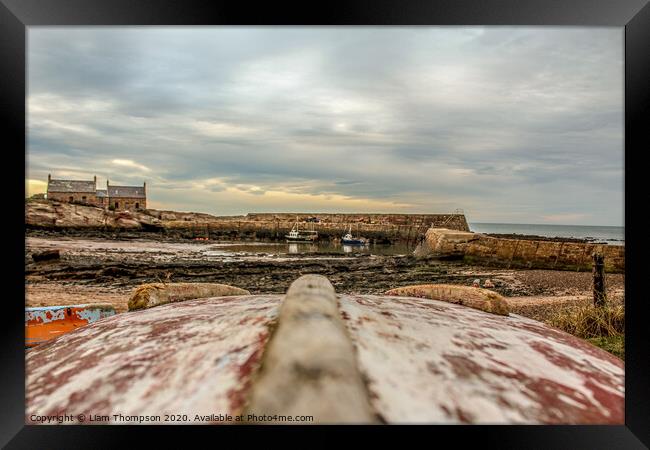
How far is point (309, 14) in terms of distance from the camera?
1.74 meters

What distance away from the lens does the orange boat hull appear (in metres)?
3.27

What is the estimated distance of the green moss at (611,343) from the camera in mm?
3251

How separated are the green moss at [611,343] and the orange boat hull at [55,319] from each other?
5.80 meters

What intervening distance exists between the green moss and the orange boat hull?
5800mm

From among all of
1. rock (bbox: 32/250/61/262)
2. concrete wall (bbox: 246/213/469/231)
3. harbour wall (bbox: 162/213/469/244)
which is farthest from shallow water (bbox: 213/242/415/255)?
rock (bbox: 32/250/61/262)

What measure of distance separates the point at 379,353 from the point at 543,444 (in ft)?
2.74

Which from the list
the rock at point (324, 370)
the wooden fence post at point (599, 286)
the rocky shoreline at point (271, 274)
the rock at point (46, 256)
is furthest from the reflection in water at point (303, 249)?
the rock at point (324, 370)

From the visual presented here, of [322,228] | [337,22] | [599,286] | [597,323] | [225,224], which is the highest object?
[337,22]

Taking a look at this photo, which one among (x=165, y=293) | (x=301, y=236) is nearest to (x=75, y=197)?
(x=301, y=236)

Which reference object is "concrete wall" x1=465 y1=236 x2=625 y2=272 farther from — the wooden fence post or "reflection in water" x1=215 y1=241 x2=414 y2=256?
"reflection in water" x1=215 y1=241 x2=414 y2=256

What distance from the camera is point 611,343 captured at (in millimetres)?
3488

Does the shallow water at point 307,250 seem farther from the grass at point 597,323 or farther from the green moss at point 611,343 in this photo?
the green moss at point 611,343

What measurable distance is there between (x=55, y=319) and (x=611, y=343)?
6646 millimetres

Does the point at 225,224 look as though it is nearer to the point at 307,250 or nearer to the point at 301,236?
the point at 301,236
